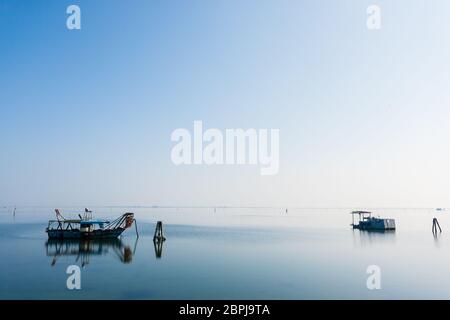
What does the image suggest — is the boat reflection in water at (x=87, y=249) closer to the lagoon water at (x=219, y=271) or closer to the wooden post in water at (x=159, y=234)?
the lagoon water at (x=219, y=271)

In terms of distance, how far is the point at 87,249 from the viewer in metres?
51.8

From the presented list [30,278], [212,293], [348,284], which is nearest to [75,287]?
[30,278]

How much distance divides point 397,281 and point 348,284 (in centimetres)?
543

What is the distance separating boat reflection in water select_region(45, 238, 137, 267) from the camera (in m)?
45.1

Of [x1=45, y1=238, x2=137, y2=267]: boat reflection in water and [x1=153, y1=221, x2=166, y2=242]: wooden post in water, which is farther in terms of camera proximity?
[x1=153, y1=221, x2=166, y2=242]: wooden post in water

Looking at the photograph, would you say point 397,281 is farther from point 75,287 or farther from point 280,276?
point 75,287

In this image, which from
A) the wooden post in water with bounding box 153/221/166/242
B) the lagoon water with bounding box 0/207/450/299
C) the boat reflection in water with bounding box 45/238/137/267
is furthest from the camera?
the wooden post in water with bounding box 153/221/166/242

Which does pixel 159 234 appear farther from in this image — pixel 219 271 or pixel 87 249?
pixel 219 271

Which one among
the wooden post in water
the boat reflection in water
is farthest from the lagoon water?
the wooden post in water

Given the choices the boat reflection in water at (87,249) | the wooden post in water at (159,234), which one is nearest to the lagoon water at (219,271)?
the boat reflection in water at (87,249)

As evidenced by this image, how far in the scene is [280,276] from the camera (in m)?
33.6

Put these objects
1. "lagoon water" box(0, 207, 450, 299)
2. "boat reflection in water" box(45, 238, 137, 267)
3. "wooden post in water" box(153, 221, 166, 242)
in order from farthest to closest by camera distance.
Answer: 1. "wooden post in water" box(153, 221, 166, 242)
2. "boat reflection in water" box(45, 238, 137, 267)
3. "lagoon water" box(0, 207, 450, 299)

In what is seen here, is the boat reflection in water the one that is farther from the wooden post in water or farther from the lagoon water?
the wooden post in water

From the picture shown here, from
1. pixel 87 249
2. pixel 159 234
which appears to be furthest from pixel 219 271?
pixel 159 234
